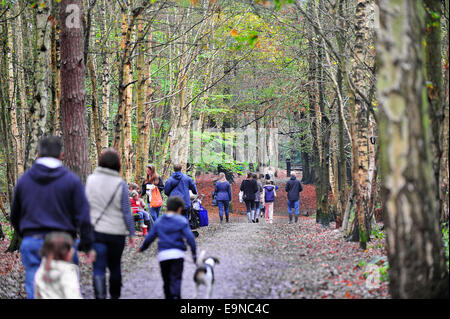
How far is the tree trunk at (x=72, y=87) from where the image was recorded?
33.4 feet

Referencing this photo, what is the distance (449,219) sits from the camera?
7.17 metres

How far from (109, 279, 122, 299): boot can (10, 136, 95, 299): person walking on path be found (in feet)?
3.28

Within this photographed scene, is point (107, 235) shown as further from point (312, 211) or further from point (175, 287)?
point (312, 211)

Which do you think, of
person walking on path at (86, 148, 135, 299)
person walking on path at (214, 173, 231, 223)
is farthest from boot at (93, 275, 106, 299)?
person walking on path at (214, 173, 231, 223)

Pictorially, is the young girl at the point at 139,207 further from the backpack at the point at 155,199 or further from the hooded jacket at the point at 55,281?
the hooded jacket at the point at 55,281

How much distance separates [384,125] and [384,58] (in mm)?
664

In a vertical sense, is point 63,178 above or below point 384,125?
below

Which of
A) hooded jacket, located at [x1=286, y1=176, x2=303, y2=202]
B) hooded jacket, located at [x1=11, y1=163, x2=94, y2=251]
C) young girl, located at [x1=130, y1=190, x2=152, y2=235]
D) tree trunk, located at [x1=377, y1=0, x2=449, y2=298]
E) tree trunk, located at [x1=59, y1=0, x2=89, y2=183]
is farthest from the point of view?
hooded jacket, located at [x1=286, y1=176, x2=303, y2=202]

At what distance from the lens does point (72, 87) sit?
10156 mm

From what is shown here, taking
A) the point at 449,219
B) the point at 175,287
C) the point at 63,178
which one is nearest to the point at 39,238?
the point at 63,178

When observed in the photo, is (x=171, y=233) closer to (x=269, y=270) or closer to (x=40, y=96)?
(x=269, y=270)

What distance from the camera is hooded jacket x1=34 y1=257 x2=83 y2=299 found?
5.25 meters

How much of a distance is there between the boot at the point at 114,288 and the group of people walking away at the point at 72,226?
1 centimetres

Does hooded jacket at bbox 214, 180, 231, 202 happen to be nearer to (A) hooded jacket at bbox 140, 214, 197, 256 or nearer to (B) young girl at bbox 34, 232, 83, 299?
(A) hooded jacket at bbox 140, 214, 197, 256
